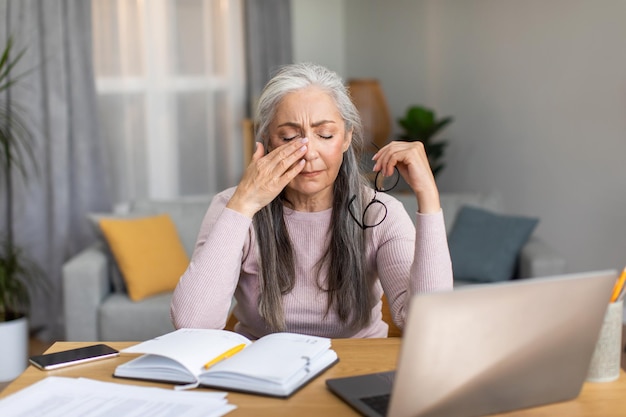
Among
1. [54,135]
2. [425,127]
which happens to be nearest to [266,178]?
[54,135]

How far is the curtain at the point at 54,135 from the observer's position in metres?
4.19

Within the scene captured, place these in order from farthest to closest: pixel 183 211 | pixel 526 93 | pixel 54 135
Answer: pixel 526 93 < pixel 54 135 < pixel 183 211

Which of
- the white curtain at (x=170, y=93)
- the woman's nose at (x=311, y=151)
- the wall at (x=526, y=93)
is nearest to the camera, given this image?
the woman's nose at (x=311, y=151)

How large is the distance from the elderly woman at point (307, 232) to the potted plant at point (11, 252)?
1893 mm

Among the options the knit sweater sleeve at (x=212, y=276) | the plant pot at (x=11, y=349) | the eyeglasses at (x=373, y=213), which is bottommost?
the plant pot at (x=11, y=349)

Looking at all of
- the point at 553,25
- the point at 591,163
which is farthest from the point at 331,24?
the point at 591,163

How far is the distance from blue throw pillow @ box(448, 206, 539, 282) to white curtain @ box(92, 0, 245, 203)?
179 cm

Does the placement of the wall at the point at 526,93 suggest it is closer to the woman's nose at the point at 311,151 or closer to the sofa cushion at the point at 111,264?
the sofa cushion at the point at 111,264

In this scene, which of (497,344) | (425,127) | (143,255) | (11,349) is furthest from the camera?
(425,127)

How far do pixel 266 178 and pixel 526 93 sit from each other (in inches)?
124

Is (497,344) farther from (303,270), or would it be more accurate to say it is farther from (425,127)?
(425,127)

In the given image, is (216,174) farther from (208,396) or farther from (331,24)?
(208,396)

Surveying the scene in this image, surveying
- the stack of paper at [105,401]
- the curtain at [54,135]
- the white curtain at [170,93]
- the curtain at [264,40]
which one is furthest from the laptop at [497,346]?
the curtain at [264,40]

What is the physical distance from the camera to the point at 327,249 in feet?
6.49
